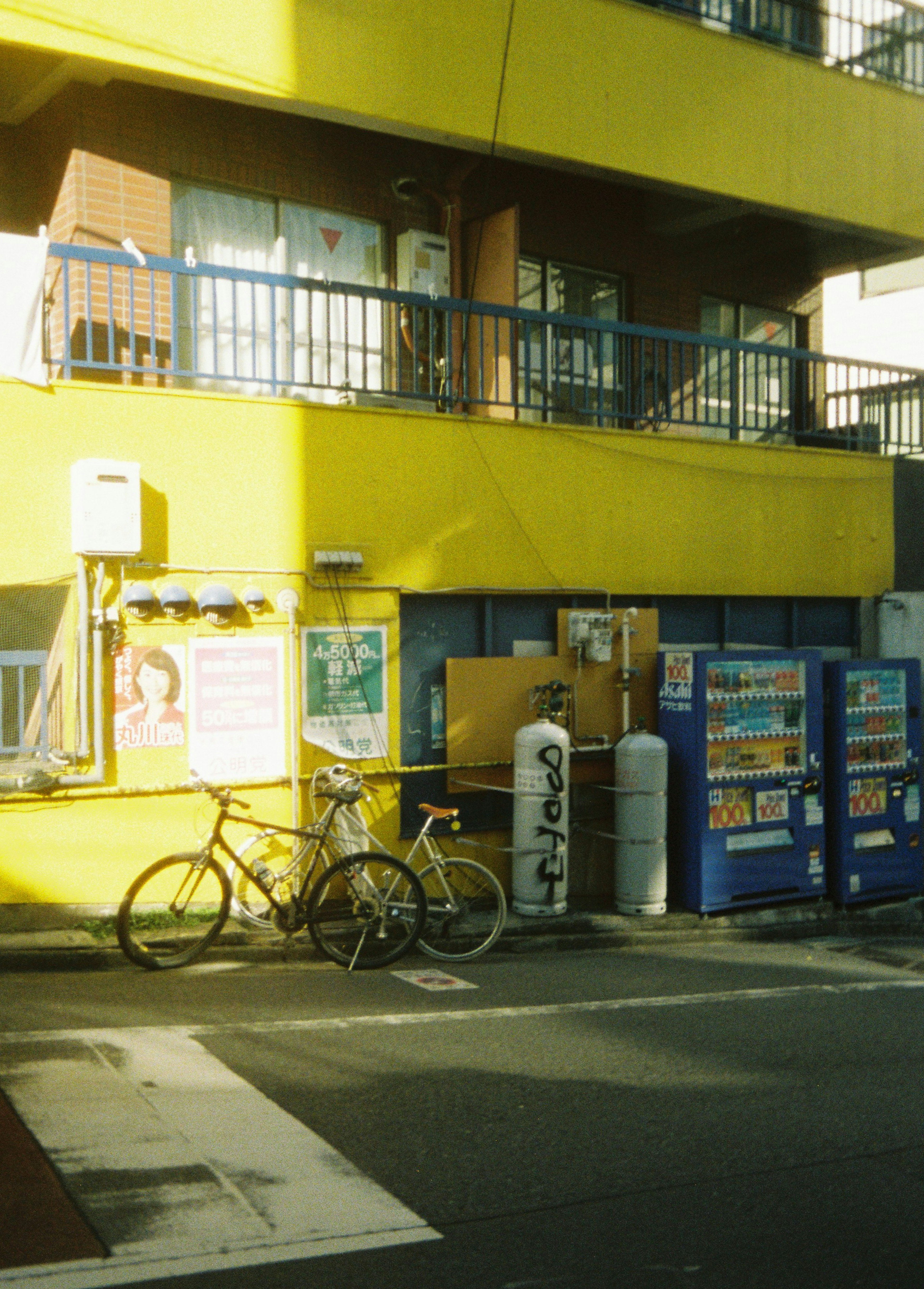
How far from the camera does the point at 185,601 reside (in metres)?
9.02

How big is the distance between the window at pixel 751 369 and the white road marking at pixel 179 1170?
9.23m

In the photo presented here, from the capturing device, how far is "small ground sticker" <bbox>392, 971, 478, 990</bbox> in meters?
8.06

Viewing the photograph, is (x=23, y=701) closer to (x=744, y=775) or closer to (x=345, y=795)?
(x=345, y=795)

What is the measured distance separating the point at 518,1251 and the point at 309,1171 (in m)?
0.97

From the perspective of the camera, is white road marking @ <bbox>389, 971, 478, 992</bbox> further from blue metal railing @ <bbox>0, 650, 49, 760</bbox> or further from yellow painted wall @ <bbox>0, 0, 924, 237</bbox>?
yellow painted wall @ <bbox>0, 0, 924, 237</bbox>

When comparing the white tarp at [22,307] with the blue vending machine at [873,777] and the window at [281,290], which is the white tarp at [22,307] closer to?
the window at [281,290]

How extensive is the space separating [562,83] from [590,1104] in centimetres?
908

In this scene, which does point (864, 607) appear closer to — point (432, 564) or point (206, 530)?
point (432, 564)

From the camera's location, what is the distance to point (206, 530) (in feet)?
30.5

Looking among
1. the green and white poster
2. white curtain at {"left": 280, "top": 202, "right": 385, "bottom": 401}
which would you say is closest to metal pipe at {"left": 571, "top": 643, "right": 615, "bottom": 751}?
the green and white poster

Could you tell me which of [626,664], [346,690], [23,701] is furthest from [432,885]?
[23,701]

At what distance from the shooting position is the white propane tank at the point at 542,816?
9844 mm

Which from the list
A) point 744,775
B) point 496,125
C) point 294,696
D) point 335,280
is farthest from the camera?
point 335,280

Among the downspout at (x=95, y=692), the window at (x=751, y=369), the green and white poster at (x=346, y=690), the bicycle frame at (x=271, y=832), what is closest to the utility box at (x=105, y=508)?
the downspout at (x=95, y=692)
